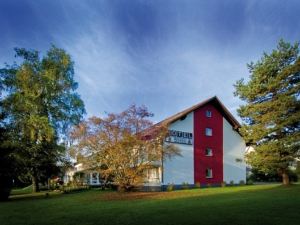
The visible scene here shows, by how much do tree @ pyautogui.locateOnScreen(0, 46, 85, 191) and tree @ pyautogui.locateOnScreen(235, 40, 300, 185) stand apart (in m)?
17.4

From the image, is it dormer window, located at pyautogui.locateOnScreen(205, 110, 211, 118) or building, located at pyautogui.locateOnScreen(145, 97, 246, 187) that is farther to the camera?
dormer window, located at pyautogui.locateOnScreen(205, 110, 211, 118)

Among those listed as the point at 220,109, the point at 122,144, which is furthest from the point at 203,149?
the point at 122,144

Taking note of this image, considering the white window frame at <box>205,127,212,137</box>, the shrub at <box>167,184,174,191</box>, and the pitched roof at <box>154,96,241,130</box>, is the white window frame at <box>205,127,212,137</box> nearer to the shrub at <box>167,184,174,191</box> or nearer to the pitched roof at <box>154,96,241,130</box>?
the pitched roof at <box>154,96,241,130</box>

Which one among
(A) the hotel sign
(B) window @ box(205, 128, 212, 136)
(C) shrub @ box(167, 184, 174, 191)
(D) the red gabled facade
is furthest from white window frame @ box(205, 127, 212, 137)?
(C) shrub @ box(167, 184, 174, 191)

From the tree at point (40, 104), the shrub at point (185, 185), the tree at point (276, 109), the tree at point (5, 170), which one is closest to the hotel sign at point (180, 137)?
the shrub at point (185, 185)

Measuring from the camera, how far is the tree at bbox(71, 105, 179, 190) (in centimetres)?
2364

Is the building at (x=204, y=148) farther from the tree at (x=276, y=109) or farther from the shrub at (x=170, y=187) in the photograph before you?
the tree at (x=276, y=109)

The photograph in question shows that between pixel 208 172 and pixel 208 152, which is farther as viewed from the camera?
pixel 208 152

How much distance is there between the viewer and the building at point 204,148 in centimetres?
2973

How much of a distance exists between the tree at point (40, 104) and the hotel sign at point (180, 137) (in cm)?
994

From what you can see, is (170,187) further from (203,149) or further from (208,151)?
(208,151)

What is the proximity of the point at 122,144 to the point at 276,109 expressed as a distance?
531 inches

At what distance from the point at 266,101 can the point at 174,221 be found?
2050 centimetres

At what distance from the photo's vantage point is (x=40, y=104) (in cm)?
2973
